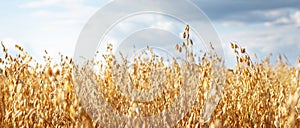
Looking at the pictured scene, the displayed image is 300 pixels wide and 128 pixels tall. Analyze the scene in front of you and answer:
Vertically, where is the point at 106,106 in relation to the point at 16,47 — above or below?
below

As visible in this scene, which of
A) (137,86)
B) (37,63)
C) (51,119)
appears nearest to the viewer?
(51,119)

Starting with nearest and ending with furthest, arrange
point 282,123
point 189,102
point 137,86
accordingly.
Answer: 1. point 282,123
2. point 189,102
3. point 137,86

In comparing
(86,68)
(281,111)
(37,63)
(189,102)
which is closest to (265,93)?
(189,102)

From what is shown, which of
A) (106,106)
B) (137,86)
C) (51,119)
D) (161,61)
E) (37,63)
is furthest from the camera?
(161,61)

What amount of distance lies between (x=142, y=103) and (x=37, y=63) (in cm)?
123

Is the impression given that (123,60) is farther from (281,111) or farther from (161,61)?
(281,111)

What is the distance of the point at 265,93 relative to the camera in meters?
2.62

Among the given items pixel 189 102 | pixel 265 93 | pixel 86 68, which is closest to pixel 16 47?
pixel 86 68

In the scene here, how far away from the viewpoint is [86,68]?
3512 millimetres

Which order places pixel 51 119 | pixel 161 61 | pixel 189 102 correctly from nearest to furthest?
pixel 51 119
pixel 189 102
pixel 161 61

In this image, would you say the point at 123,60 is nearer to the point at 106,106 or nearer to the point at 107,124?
the point at 106,106

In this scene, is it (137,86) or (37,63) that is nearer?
(137,86)

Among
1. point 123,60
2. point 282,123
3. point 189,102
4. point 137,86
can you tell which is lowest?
point 282,123

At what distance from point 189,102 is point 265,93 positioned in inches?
20.4
